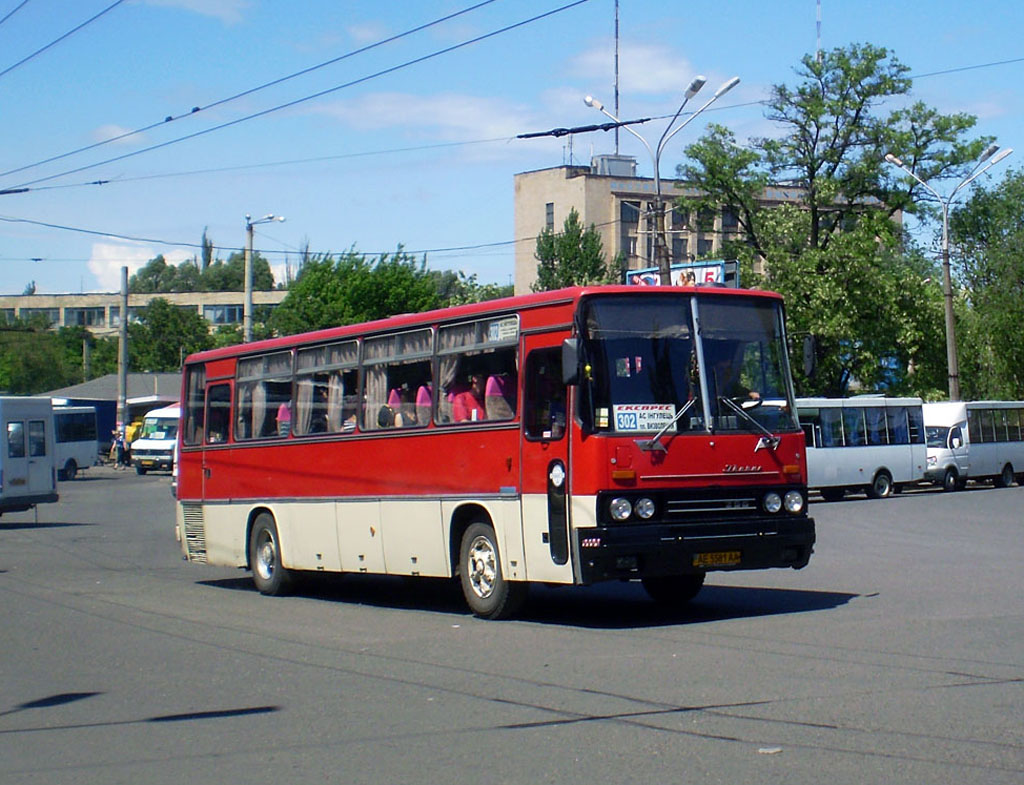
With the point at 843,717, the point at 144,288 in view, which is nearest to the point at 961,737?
the point at 843,717

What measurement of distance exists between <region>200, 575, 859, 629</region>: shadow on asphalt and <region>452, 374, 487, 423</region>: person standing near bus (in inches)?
77.3

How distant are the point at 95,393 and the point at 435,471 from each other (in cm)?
8787

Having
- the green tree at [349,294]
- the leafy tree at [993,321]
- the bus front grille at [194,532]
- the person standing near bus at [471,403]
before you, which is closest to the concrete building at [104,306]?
the green tree at [349,294]

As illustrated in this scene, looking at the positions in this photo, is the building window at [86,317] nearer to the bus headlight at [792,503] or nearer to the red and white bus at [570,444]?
the red and white bus at [570,444]

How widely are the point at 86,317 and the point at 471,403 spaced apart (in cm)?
14182

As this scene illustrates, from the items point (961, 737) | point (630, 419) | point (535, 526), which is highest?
point (630, 419)

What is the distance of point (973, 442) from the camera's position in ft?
152

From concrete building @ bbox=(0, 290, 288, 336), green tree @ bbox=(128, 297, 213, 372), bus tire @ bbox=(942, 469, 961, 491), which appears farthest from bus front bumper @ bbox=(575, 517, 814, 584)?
concrete building @ bbox=(0, 290, 288, 336)

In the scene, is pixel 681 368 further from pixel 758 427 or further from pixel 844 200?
pixel 844 200

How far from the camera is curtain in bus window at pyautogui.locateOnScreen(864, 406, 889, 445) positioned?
41.3 metres

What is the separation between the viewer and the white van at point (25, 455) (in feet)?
101

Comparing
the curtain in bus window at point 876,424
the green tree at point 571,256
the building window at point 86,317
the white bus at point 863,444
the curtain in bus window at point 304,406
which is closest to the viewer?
the curtain in bus window at point 304,406

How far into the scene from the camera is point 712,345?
40.7 ft

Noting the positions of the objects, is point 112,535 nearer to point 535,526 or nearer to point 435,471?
point 435,471
